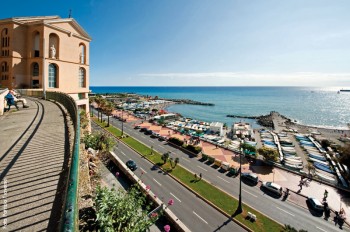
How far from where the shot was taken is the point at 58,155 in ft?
21.4

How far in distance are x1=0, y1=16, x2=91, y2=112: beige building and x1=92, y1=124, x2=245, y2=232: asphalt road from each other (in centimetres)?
1724

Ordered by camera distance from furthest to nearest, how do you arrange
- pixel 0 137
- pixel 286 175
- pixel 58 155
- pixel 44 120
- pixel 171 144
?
pixel 171 144 < pixel 286 175 < pixel 44 120 < pixel 0 137 < pixel 58 155

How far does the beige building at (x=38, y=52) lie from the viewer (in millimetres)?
27188

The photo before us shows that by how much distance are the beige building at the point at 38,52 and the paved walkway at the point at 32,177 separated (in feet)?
70.9

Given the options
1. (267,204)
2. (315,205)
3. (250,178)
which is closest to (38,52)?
(250,178)

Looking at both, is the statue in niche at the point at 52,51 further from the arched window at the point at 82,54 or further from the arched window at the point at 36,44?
the arched window at the point at 82,54

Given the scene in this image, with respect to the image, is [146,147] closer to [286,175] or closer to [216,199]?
[216,199]

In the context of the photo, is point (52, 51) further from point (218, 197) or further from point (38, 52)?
point (218, 197)

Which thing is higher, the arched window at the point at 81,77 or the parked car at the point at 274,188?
the arched window at the point at 81,77

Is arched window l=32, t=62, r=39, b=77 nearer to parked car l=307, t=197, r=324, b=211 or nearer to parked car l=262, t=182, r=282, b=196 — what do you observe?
parked car l=262, t=182, r=282, b=196

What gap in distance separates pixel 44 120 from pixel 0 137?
3.25 metres

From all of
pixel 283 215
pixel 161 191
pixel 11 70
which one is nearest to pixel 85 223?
pixel 161 191

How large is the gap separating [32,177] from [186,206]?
15085 mm

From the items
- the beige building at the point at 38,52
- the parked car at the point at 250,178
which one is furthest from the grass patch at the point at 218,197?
the beige building at the point at 38,52
